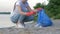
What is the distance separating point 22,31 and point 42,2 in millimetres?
7707

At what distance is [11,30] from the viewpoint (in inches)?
201

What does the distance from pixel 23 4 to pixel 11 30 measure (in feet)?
3.30

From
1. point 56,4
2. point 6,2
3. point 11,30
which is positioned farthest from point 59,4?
point 11,30

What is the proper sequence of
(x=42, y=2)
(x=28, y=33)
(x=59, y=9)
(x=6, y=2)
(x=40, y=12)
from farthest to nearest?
(x=42, y=2) → (x=6, y=2) → (x=59, y=9) → (x=40, y=12) → (x=28, y=33)

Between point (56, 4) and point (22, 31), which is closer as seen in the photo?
point (22, 31)

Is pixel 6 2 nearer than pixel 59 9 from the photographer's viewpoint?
No

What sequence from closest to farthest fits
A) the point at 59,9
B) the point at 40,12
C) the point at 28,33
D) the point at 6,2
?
the point at 28,33 → the point at 40,12 → the point at 59,9 → the point at 6,2

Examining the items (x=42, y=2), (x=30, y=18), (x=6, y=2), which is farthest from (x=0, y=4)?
(x=30, y=18)

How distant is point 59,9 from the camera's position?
1095cm

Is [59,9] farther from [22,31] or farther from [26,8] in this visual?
[22,31]

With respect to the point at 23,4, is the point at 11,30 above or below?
below

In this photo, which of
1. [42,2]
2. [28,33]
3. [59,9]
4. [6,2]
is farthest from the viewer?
[42,2]

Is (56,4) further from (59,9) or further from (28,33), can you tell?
(28,33)

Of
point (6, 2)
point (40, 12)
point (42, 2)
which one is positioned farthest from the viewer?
point (42, 2)
